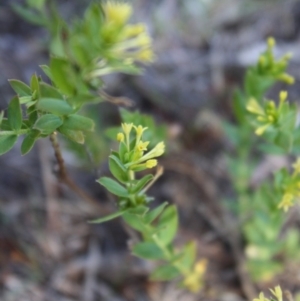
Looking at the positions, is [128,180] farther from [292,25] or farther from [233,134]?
[292,25]

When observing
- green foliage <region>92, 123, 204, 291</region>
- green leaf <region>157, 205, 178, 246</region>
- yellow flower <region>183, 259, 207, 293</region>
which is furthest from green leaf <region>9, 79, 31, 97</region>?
yellow flower <region>183, 259, 207, 293</region>

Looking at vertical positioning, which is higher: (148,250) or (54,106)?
(54,106)

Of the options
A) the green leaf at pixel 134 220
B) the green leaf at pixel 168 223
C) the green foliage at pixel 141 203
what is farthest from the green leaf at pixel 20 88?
the green leaf at pixel 168 223

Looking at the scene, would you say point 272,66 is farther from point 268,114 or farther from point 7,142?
point 7,142

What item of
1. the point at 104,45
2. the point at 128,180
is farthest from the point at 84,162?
the point at 128,180

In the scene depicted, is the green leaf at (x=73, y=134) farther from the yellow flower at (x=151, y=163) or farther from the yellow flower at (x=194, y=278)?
the yellow flower at (x=194, y=278)

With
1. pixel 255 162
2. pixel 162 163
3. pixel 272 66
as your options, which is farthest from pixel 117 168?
pixel 255 162

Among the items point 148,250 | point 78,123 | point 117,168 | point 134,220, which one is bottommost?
point 148,250
